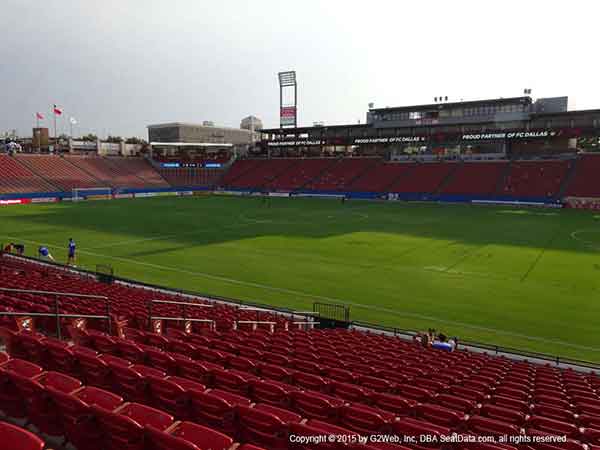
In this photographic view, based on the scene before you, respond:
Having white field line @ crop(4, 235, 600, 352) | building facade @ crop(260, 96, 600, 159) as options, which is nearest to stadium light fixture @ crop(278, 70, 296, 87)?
building facade @ crop(260, 96, 600, 159)

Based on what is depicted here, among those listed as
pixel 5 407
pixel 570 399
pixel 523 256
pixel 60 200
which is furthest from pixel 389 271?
pixel 60 200

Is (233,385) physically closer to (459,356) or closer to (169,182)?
(459,356)

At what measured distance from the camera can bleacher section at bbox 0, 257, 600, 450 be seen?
535 cm

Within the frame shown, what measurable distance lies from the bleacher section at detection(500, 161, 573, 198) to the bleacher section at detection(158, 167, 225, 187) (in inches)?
2507

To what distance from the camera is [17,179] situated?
81562 millimetres

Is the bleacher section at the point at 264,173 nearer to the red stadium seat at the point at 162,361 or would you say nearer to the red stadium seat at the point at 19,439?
the red stadium seat at the point at 162,361

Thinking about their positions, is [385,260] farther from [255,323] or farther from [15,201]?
[15,201]

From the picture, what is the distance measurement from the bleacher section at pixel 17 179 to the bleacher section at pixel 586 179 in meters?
88.1

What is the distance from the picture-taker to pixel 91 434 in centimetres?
522

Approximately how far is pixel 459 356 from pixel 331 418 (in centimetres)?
1011

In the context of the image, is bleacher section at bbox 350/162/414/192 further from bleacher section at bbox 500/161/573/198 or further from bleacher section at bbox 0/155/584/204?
bleacher section at bbox 500/161/573/198

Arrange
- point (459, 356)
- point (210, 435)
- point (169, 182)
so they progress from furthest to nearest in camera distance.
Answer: point (169, 182) → point (459, 356) → point (210, 435)

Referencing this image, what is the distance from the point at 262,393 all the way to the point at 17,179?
90.2m

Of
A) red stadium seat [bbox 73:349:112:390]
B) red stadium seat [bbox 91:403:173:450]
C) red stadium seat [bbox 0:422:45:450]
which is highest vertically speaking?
red stadium seat [bbox 0:422:45:450]
